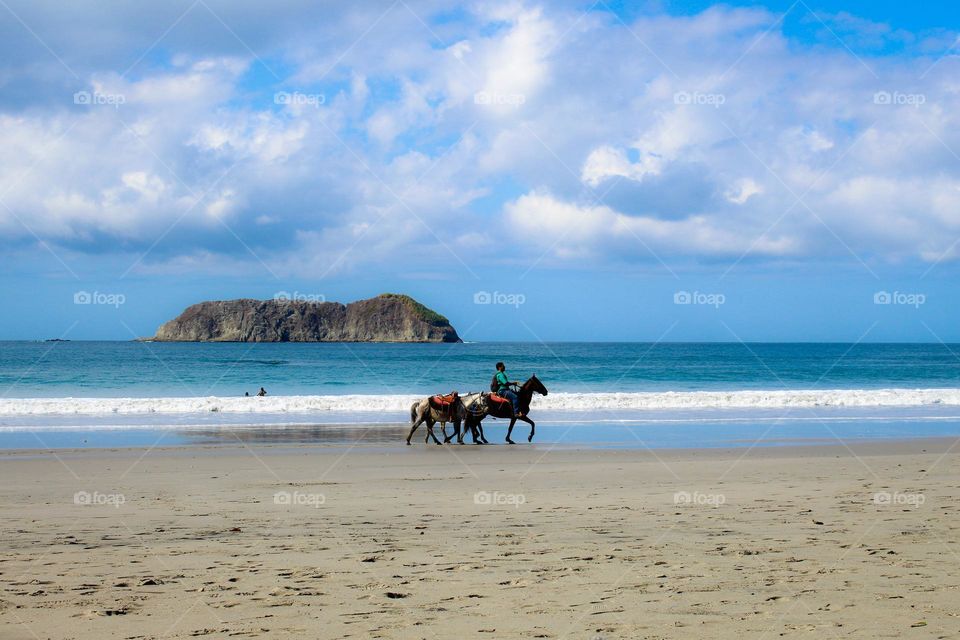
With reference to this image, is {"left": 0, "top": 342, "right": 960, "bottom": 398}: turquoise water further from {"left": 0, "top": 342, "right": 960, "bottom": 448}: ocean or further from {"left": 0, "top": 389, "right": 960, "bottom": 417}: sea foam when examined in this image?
{"left": 0, "top": 389, "right": 960, "bottom": 417}: sea foam

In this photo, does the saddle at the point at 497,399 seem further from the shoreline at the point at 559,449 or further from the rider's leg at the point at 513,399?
the shoreline at the point at 559,449

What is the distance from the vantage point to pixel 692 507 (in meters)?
10.7

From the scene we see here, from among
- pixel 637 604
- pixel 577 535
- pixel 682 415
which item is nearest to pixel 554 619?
pixel 637 604

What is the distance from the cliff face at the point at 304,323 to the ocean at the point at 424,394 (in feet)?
212

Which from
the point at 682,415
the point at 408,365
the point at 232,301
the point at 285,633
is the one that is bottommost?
the point at 285,633

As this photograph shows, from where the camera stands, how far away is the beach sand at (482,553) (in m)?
5.80

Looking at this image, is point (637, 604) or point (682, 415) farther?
point (682, 415)

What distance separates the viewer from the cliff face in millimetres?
140250

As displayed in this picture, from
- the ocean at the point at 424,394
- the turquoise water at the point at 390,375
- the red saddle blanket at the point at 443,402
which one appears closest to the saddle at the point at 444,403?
the red saddle blanket at the point at 443,402


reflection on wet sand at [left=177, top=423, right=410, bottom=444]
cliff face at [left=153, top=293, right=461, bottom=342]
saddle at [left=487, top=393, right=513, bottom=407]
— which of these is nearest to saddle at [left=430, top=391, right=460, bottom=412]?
saddle at [left=487, top=393, right=513, bottom=407]

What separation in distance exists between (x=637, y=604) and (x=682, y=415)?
2442 centimetres

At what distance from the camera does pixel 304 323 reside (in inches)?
5620

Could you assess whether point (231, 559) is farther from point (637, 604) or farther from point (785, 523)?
point (785, 523)

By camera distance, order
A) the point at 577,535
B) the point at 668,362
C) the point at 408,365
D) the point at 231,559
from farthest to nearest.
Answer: the point at 668,362, the point at 408,365, the point at 577,535, the point at 231,559
